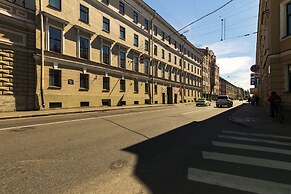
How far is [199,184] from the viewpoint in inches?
166

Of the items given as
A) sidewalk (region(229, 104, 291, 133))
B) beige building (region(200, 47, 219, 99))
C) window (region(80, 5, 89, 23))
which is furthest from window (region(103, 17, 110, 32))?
beige building (region(200, 47, 219, 99))

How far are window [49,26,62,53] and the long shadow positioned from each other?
1666 centimetres

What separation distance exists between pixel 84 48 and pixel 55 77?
16.4 ft

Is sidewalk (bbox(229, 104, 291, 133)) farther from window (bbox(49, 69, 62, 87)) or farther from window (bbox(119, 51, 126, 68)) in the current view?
window (bbox(119, 51, 126, 68))

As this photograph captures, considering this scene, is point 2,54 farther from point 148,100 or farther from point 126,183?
point 148,100

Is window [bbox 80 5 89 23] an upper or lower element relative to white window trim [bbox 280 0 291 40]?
upper

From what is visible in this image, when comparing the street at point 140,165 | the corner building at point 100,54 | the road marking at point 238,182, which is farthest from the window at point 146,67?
the road marking at point 238,182

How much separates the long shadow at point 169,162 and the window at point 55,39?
16662mm

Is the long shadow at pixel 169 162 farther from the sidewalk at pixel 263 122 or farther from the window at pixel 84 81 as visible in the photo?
the window at pixel 84 81

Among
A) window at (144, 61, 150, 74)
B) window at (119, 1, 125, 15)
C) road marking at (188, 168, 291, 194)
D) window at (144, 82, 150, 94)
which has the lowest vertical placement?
road marking at (188, 168, 291, 194)

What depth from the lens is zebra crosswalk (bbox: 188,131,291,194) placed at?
4246 mm

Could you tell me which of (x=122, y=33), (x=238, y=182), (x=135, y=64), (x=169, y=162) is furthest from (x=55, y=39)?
(x=238, y=182)

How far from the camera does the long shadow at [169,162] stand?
4.07 metres

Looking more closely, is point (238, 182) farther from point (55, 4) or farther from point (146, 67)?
point (146, 67)
